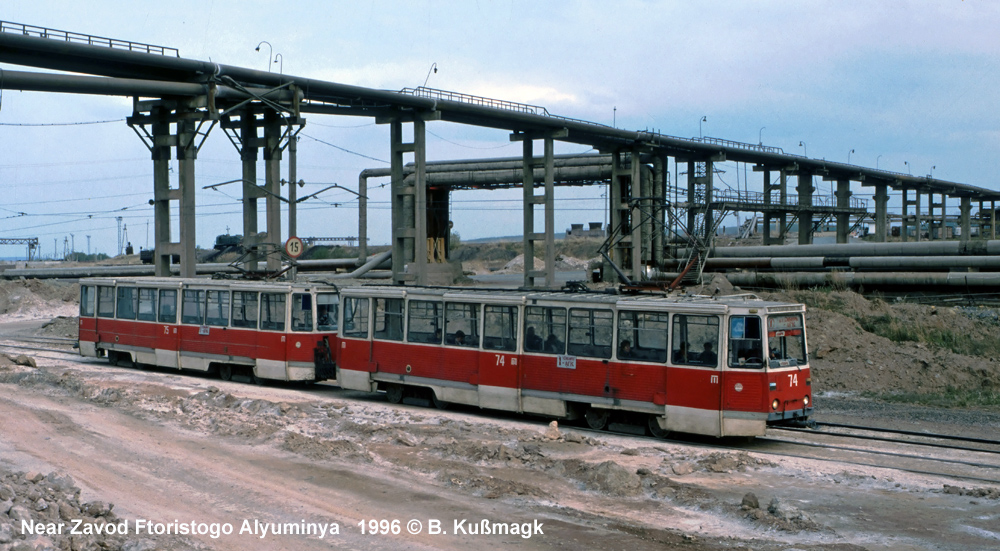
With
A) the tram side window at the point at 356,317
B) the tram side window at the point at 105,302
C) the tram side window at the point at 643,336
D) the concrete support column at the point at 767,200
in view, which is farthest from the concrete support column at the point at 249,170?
the concrete support column at the point at 767,200

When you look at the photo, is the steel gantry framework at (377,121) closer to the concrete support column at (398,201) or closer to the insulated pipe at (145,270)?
the concrete support column at (398,201)

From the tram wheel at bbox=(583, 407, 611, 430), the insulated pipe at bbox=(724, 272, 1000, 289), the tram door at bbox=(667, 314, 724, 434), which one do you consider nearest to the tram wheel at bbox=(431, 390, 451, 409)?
the tram wheel at bbox=(583, 407, 611, 430)

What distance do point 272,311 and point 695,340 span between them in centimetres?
1181

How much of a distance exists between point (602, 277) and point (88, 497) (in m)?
47.6

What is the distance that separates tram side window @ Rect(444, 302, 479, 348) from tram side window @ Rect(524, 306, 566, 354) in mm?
1290

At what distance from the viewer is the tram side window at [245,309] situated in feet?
77.3

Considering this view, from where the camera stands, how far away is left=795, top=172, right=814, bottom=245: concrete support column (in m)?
68.7

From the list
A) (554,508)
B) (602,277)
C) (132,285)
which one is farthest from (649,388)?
(602,277)

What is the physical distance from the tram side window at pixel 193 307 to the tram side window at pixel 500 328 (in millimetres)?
10140

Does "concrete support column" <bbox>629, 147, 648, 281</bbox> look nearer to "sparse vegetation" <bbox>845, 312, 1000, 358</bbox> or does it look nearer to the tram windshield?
"sparse vegetation" <bbox>845, 312, 1000, 358</bbox>

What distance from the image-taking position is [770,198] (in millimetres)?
67688

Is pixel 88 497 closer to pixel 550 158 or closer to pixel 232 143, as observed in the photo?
pixel 232 143

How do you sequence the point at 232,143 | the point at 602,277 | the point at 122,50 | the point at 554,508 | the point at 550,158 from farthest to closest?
the point at 602,277 → the point at 550,158 → the point at 232,143 → the point at 122,50 → the point at 554,508

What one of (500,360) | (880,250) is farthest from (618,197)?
(500,360)
